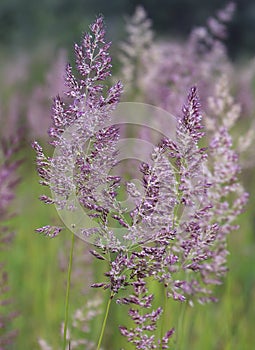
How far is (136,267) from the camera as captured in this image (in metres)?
1.21

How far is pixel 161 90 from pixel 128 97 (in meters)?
1.18

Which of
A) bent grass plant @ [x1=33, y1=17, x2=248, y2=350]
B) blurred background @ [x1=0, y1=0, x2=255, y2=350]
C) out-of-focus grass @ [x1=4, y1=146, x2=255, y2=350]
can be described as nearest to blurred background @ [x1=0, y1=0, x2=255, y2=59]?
blurred background @ [x1=0, y1=0, x2=255, y2=350]

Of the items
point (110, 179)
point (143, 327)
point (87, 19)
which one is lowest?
point (143, 327)

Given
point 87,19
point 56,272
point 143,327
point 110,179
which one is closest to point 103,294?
point 56,272

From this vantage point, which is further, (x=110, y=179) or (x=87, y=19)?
(x=87, y=19)

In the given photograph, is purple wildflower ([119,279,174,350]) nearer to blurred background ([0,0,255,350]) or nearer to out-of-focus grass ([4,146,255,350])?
blurred background ([0,0,255,350])

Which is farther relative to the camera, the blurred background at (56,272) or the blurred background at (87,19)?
the blurred background at (87,19)

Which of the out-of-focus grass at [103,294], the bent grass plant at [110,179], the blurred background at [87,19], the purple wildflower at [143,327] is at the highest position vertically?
the blurred background at [87,19]

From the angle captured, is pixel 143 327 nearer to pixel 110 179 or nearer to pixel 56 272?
pixel 110 179

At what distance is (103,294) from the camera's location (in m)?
3.21

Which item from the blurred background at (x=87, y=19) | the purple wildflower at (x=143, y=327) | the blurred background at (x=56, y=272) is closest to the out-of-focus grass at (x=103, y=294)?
the blurred background at (x=56, y=272)

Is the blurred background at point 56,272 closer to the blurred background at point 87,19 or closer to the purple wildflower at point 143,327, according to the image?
the purple wildflower at point 143,327

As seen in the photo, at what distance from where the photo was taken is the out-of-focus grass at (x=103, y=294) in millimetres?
2766

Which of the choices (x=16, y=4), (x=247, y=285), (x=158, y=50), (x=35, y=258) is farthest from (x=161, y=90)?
(x=16, y=4)
